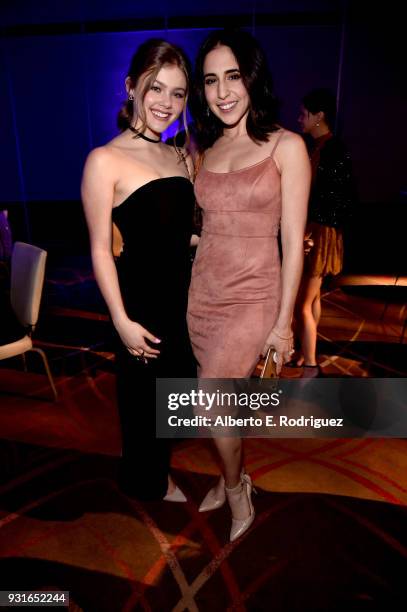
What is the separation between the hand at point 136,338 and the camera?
1.57 metres

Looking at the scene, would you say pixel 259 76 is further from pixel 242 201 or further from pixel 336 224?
pixel 336 224

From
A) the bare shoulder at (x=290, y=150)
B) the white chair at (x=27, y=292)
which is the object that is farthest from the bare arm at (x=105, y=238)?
the white chair at (x=27, y=292)

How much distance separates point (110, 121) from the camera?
663cm

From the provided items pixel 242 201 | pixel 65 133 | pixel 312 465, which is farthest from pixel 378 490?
pixel 65 133

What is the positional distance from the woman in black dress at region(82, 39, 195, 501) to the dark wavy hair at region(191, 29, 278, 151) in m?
0.07

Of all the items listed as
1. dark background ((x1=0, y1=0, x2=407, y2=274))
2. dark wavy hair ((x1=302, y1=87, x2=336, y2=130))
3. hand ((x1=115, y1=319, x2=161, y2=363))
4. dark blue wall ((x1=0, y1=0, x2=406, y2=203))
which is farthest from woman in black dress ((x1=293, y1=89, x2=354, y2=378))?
dark blue wall ((x1=0, y1=0, x2=406, y2=203))

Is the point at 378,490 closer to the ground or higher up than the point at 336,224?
closer to the ground

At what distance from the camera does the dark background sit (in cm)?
596

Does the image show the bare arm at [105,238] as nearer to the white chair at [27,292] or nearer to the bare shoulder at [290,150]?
the bare shoulder at [290,150]

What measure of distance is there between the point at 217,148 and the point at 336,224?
1.36 m

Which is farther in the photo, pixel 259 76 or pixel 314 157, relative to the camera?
pixel 314 157

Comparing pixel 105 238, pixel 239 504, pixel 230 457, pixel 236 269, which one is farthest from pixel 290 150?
pixel 239 504

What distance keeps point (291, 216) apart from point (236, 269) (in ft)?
0.83

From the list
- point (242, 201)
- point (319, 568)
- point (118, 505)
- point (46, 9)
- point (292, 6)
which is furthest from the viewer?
point (46, 9)
